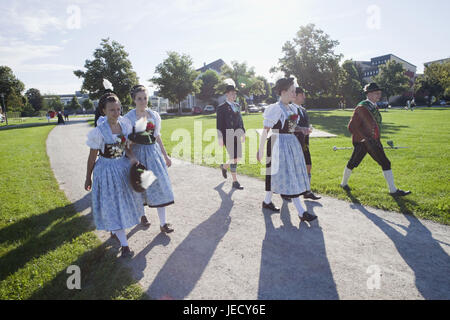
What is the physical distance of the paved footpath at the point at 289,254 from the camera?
275cm

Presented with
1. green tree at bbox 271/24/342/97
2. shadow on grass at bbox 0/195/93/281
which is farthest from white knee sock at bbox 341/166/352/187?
green tree at bbox 271/24/342/97

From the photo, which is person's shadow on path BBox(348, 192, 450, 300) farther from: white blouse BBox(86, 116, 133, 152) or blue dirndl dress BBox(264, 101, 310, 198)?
white blouse BBox(86, 116, 133, 152)

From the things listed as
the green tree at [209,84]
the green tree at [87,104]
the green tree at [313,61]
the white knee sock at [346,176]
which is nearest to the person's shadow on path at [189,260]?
the white knee sock at [346,176]

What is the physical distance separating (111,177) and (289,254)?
2.65m

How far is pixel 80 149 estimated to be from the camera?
12.8 m

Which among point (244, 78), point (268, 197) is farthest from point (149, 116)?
point (244, 78)

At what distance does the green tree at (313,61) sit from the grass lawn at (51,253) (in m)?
39.2

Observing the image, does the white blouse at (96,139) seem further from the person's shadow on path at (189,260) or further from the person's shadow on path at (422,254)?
the person's shadow on path at (422,254)

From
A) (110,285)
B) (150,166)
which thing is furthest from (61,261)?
(150,166)

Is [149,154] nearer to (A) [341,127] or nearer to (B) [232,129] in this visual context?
(B) [232,129]

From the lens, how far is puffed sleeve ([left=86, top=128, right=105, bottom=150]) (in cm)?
333

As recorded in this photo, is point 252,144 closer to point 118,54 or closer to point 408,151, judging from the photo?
point 408,151

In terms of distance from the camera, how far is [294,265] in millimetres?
3152

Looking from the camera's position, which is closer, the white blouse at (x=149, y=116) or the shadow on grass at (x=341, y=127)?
the white blouse at (x=149, y=116)
